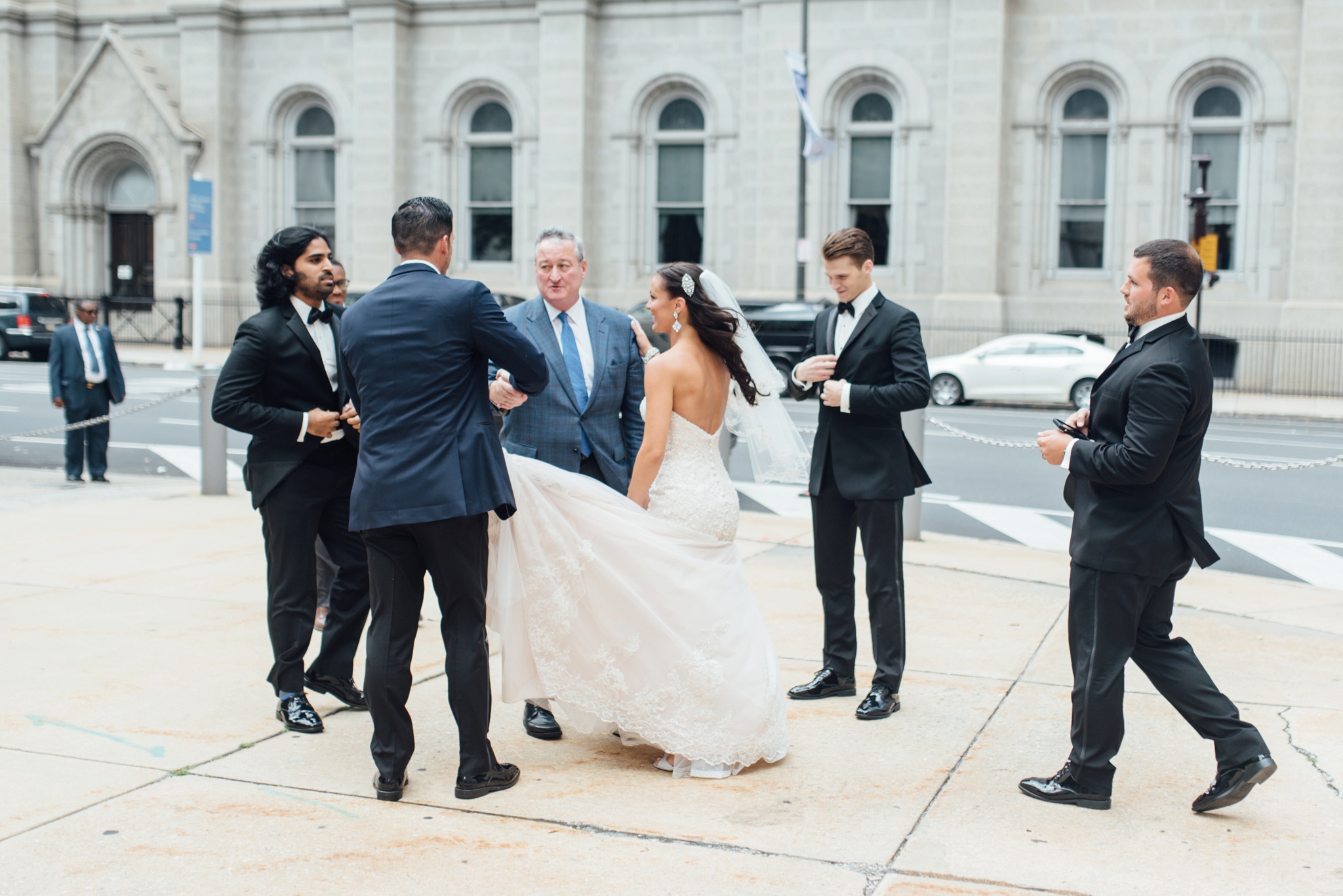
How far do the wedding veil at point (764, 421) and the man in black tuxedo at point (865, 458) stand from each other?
18 cm

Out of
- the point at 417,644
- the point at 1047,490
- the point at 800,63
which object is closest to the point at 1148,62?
the point at 800,63

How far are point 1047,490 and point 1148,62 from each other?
53.6 feet

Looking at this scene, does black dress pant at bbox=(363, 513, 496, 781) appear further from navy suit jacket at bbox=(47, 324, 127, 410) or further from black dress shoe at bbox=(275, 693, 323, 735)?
navy suit jacket at bbox=(47, 324, 127, 410)

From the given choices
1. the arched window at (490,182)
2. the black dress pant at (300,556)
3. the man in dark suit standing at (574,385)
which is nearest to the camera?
the black dress pant at (300,556)

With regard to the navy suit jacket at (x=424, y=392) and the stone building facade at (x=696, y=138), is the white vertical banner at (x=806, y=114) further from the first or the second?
the navy suit jacket at (x=424, y=392)

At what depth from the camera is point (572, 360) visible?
19.0 feet

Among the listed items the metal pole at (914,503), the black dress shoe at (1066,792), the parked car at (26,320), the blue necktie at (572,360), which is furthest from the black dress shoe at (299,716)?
the parked car at (26,320)

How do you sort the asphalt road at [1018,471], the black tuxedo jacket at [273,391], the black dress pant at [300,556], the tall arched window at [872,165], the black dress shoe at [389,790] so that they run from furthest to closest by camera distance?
the tall arched window at [872,165]
the asphalt road at [1018,471]
the black dress pant at [300,556]
the black tuxedo jacket at [273,391]
the black dress shoe at [389,790]

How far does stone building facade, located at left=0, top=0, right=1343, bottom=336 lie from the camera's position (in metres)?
26.1

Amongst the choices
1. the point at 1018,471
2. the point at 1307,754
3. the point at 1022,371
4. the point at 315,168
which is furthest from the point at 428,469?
the point at 315,168

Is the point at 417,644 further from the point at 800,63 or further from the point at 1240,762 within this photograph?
the point at 800,63

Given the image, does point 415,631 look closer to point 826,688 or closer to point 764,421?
point 764,421

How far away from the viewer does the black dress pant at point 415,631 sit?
4664 mm

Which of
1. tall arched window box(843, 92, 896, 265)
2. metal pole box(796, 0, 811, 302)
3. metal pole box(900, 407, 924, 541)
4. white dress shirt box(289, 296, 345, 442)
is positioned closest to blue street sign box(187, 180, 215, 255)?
metal pole box(796, 0, 811, 302)
